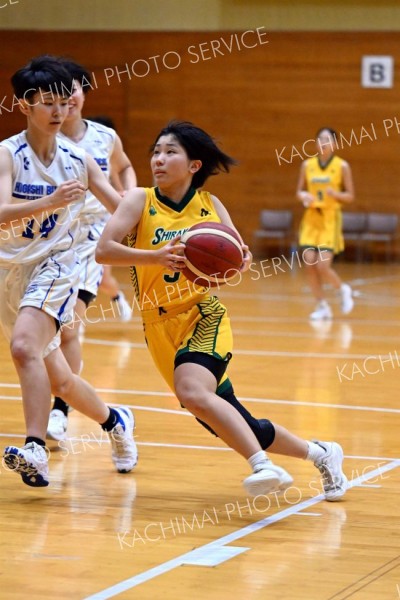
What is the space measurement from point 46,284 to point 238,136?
15091mm

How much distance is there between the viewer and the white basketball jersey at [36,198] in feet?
16.5

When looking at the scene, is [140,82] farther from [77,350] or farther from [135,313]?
[77,350]

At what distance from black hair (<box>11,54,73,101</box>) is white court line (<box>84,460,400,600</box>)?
1.95 metres

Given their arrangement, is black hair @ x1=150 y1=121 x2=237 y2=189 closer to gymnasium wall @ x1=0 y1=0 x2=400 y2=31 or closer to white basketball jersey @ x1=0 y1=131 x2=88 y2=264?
white basketball jersey @ x1=0 y1=131 x2=88 y2=264

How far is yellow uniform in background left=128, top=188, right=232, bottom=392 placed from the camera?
470 cm

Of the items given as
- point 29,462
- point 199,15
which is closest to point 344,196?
point 199,15

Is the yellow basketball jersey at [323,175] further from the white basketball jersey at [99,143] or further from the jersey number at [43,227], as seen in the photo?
the jersey number at [43,227]

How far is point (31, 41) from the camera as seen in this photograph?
20.3m

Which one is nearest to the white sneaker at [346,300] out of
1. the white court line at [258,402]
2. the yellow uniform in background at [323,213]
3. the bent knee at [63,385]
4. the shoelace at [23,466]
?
the yellow uniform in background at [323,213]

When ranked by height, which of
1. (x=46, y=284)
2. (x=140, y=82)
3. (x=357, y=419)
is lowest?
(x=357, y=419)

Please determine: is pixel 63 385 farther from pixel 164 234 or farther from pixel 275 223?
pixel 275 223

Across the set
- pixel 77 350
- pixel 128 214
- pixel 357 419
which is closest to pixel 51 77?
pixel 128 214

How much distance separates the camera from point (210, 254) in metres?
4.48

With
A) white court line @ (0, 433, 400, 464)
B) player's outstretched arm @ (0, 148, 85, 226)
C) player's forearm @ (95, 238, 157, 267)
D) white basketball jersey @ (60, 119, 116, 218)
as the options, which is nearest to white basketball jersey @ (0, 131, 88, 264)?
player's outstretched arm @ (0, 148, 85, 226)
